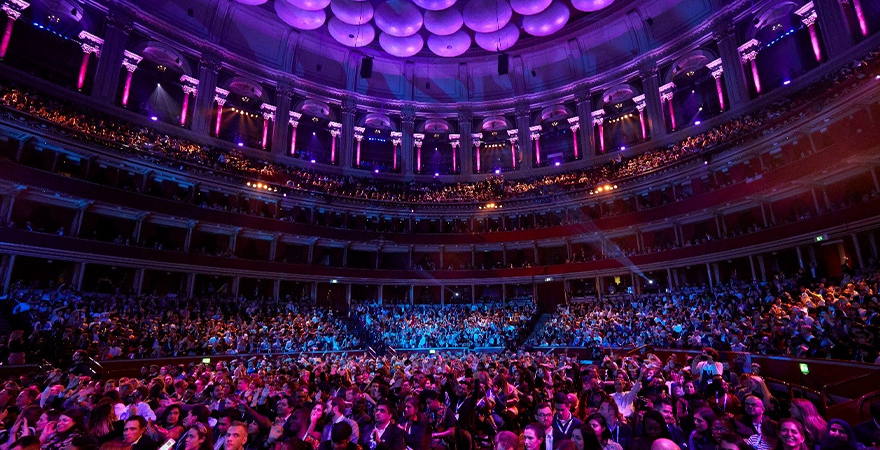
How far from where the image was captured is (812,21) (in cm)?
2559

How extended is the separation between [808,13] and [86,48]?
4041cm

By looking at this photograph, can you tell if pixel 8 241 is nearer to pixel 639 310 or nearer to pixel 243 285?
pixel 243 285

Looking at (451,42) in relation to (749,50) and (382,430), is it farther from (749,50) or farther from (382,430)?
(382,430)

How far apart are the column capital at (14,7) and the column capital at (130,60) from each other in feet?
15.8

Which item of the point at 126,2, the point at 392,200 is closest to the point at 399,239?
the point at 392,200

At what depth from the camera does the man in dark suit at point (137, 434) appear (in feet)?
16.6

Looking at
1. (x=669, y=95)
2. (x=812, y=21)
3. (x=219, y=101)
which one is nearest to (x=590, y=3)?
(x=669, y=95)

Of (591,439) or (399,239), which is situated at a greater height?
(399,239)

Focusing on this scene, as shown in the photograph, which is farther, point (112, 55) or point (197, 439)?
point (112, 55)

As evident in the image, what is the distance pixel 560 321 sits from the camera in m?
27.1

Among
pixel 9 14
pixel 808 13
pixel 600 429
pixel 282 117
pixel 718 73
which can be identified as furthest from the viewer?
pixel 282 117

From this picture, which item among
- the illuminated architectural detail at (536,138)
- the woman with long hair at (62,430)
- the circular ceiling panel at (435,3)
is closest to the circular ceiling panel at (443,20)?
the circular ceiling panel at (435,3)

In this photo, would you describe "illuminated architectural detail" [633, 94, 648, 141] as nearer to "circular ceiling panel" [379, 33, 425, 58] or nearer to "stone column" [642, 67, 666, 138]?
"stone column" [642, 67, 666, 138]

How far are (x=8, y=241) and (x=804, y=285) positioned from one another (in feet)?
111
